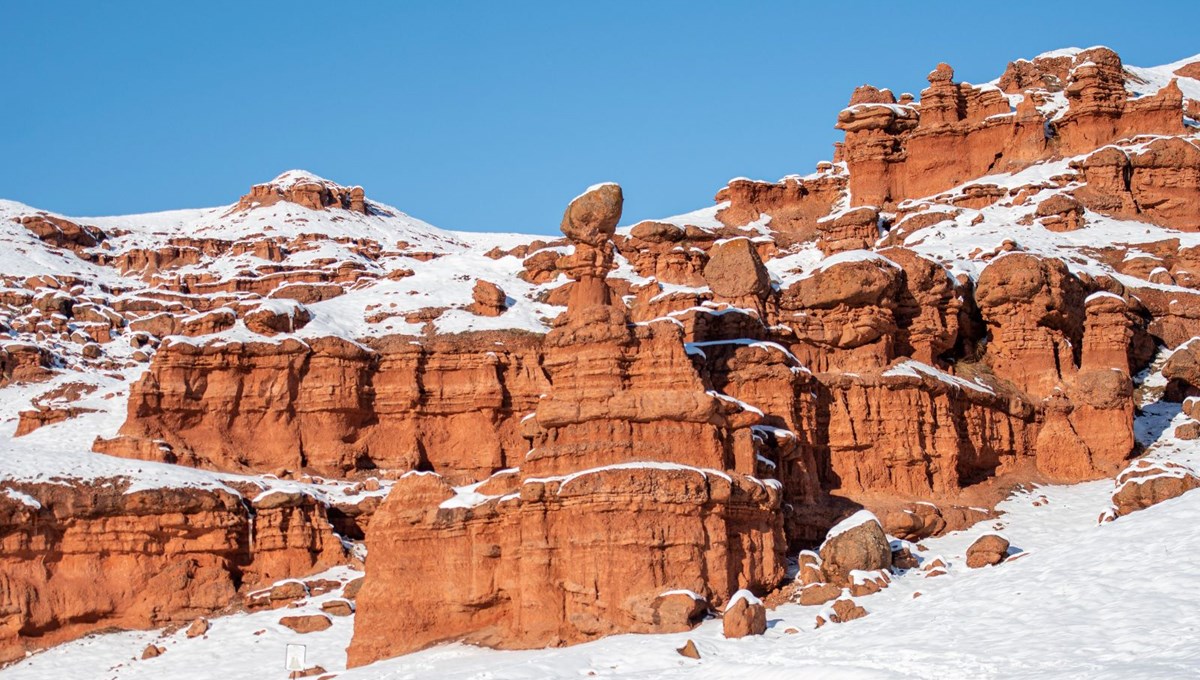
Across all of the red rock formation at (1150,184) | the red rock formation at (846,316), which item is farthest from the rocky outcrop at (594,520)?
the red rock formation at (1150,184)

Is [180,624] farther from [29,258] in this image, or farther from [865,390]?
[29,258]

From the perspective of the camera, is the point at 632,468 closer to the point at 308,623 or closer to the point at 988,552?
the point at 988,552

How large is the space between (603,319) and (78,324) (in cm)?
6273

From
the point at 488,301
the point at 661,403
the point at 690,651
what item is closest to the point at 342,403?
the point at 488,301

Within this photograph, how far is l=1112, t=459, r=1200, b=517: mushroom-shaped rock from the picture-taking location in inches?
1494

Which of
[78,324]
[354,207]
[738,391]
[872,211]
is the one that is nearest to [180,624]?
[738,391]

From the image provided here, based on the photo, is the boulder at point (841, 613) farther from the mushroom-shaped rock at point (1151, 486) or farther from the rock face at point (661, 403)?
the mushroom-shaped rock at point (1151, 486)

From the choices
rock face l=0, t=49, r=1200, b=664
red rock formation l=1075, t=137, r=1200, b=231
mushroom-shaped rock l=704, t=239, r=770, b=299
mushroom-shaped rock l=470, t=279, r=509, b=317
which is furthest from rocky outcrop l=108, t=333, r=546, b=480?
red rock formation l=1075, t=137, r=1200, b=231

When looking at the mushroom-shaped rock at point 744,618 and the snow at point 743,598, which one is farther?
the snow at point 743,598

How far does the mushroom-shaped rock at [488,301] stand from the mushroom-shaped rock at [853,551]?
23790 mm

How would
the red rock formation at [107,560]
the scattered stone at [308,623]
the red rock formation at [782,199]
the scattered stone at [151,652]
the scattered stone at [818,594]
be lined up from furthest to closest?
the red rock formation at [782,199] < the red rock formation at [107,560] < the scattered stone at [308,623] < the scattered stone at [151,652] < the scattered stone at [818,594]

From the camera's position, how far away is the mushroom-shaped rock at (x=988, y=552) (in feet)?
123

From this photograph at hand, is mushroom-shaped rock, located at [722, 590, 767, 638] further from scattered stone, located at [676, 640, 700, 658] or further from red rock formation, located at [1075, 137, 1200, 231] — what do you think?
red rock formation, located at [1075, 137, 1200, 231]

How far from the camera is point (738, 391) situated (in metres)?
44.6
